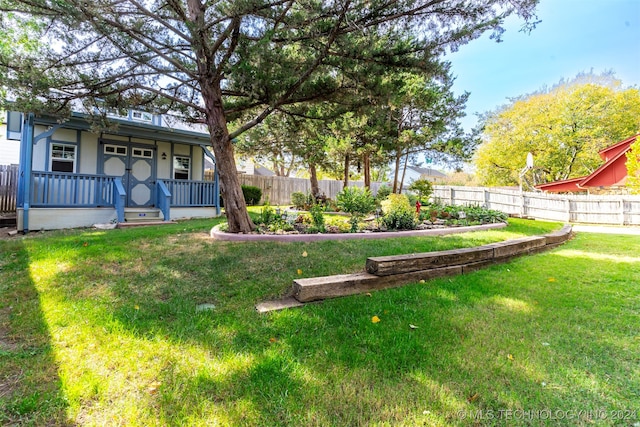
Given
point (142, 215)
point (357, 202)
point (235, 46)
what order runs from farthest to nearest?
point (142, 215), point (357, 202), point (235, 46)

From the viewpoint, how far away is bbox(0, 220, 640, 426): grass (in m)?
1.42

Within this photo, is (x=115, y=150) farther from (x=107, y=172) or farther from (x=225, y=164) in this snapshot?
(x=225, y=164)

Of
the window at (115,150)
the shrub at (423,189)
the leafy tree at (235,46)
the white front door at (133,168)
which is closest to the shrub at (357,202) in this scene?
the leafy tree at (235,46)

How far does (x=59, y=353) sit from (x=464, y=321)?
2.88m

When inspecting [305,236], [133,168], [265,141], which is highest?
[265,141]

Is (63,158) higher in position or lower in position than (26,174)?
higher

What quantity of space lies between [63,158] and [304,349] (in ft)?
34.5

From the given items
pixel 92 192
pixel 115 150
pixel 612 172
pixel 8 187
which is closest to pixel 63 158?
pixel 115 150

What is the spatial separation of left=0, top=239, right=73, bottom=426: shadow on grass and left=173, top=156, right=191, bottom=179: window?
8519 mm

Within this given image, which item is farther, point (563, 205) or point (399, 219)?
point (563, 205)

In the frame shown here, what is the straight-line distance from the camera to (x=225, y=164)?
566cm

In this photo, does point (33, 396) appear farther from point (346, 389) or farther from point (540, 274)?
point (540, 274)

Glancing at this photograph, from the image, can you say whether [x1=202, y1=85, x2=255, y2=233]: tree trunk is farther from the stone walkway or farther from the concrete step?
the stone walkway

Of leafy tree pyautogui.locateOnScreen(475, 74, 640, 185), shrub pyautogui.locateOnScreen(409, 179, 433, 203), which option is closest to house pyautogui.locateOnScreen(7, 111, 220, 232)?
shrub pyautogui.locateOnScreen(409, 179, 433, 203)
